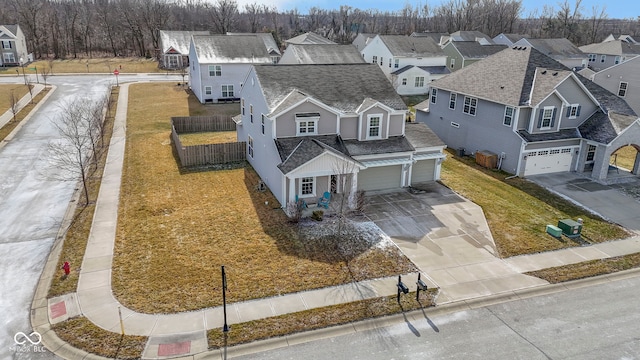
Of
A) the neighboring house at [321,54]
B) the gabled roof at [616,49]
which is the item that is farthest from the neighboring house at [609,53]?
the neighboring house at [321,54]

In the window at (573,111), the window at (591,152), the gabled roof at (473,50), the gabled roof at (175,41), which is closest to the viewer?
the window at (573,111)

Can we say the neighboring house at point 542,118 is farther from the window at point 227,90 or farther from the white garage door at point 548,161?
the window at point 227,90

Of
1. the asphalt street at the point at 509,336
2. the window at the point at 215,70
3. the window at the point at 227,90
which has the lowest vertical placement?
the asphalt street at the point at 509,336

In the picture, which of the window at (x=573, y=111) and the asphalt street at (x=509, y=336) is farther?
the window at (x=573, y=111)

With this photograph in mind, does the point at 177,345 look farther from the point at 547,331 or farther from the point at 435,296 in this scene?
the point at 547,331

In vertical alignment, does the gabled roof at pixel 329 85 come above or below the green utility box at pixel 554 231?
above

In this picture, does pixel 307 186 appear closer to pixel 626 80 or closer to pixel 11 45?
pixel 626 80

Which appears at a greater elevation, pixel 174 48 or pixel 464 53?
pixel 464 53

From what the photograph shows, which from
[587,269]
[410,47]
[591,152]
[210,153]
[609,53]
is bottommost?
[587,269]

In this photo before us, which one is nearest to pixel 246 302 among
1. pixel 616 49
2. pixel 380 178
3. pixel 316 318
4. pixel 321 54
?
pixel 316 318
